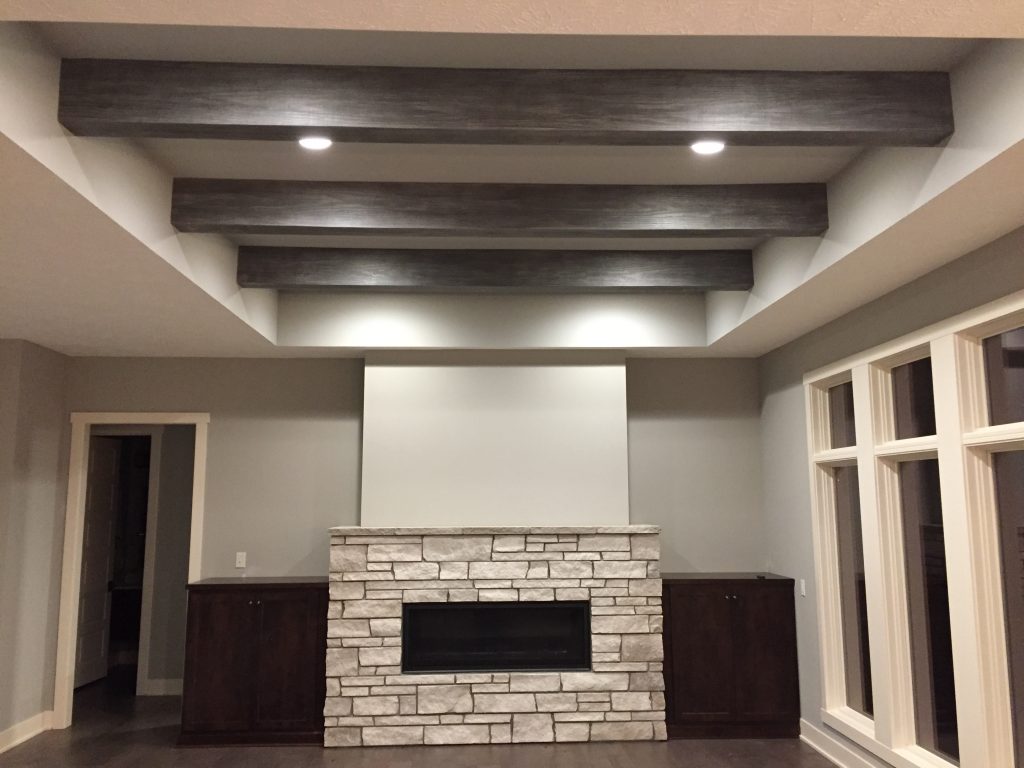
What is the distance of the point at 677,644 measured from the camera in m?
5.41

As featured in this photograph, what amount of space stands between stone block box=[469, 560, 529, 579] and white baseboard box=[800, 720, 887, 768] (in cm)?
207

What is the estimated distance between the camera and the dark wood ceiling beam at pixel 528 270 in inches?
187

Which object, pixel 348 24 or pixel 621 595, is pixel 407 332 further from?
pixel 348 24

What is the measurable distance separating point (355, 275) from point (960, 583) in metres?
3.48

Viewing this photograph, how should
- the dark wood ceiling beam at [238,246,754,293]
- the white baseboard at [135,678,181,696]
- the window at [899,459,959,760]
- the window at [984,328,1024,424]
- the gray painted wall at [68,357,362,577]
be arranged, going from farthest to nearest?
the white baseboard at [135,678,181,696] < the gray painted wall at [68,357,362,577] < the dark wood ceiling beam at [238,246,754,293] < the window at [899,459,959,760] < the window at [984,328,1024,424]

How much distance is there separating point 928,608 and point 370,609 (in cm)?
330

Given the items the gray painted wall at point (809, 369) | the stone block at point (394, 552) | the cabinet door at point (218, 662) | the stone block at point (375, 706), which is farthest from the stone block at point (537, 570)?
the cabinet door at point (218, 662)

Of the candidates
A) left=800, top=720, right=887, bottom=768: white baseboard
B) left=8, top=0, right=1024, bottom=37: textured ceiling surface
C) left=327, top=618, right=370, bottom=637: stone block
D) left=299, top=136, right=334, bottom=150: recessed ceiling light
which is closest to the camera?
left=8, top=0, right=1024, bottom=37: textured ceiling surface

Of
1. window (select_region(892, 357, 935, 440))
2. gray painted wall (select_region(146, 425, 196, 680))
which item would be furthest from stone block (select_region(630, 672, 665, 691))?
gray painted wall (select_region(146, 425, 196, 680))

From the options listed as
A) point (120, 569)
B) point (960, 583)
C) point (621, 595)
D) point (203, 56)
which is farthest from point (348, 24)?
point (120, 569)

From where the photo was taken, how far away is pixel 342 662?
524cm

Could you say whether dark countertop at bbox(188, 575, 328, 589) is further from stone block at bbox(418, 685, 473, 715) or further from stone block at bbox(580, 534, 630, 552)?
stone block at bbox(580, 534, 630, 552)

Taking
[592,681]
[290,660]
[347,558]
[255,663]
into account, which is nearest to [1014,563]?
[592,681]

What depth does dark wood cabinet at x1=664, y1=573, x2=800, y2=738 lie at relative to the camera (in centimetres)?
532
